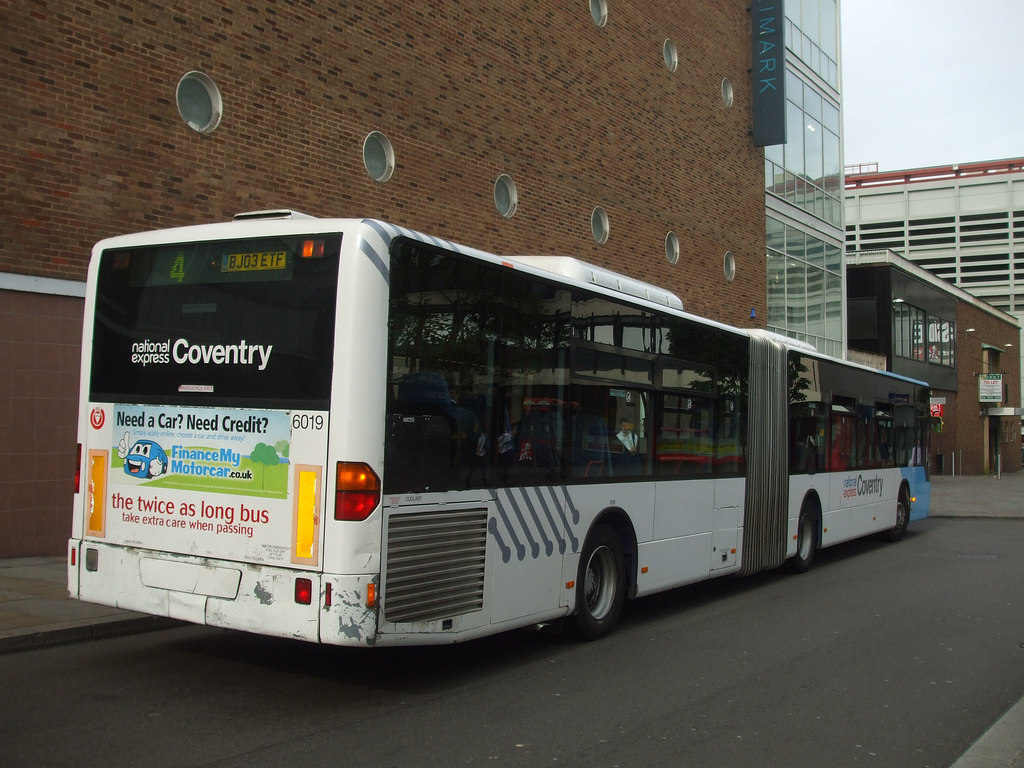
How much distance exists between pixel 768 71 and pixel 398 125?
1439 cm

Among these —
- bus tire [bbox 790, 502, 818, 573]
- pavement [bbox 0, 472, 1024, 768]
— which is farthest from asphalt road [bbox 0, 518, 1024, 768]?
bus tire [bbox 790, 502, 818, 573]

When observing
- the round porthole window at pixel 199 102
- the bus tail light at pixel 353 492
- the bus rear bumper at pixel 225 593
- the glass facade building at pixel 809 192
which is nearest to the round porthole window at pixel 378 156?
the round porthole window at pixel 199 102

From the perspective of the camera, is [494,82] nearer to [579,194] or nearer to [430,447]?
[579,194]

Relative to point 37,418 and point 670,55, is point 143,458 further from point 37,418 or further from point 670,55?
point 670,55

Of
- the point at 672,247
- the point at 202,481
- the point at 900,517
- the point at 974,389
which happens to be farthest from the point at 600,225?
the point at 974,389

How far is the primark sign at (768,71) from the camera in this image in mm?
25375

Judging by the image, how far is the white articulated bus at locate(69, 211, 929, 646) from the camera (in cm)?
585

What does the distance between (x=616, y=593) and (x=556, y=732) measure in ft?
9.86

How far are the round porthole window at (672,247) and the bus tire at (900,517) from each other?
285 inches

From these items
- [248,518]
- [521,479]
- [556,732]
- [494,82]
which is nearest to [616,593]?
A: [521,479]

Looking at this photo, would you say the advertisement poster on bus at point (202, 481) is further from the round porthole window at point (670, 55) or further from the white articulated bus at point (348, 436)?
the round porthole window at point (670, 55)

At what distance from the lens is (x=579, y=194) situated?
62.1 feet

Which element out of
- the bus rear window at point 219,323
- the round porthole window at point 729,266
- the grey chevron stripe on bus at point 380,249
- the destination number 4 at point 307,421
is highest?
the round porthole window at point 729,266

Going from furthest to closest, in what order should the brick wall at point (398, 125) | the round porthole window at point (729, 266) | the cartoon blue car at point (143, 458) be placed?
the round porthole window at point (729, 266), the brick wall at point (398, 125), the cartoon blue car at point (143, 458)
